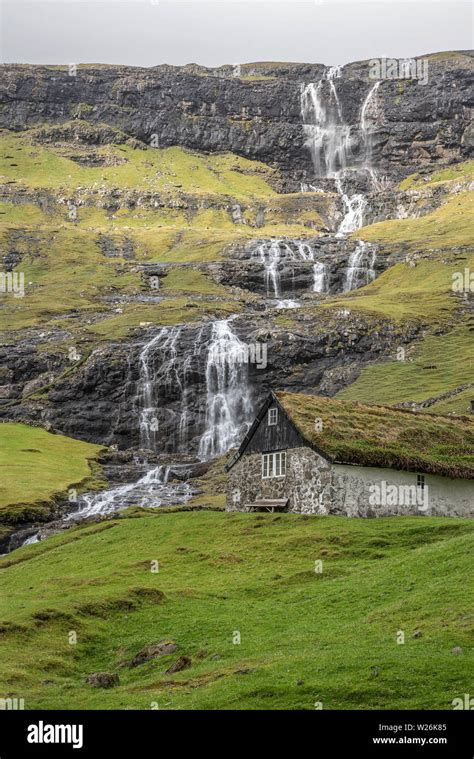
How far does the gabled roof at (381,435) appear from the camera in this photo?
55625mm

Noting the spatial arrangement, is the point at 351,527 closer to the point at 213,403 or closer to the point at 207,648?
the point at 207,648

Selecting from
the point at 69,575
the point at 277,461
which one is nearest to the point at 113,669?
the point at 69,575

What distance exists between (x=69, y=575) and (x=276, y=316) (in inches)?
4293

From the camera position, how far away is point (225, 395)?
126000mm

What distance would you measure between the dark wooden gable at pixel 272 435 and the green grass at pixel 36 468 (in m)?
25.8

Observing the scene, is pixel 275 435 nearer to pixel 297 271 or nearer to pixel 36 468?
pixel 36 468

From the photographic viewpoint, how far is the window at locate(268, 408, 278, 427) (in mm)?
60750

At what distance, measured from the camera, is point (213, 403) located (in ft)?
408

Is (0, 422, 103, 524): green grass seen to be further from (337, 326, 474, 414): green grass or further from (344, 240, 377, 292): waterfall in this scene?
(344, 240, 377, 292): waterfall

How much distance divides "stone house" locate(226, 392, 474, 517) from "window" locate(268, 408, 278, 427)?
9 cm

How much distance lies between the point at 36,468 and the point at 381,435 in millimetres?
50499
